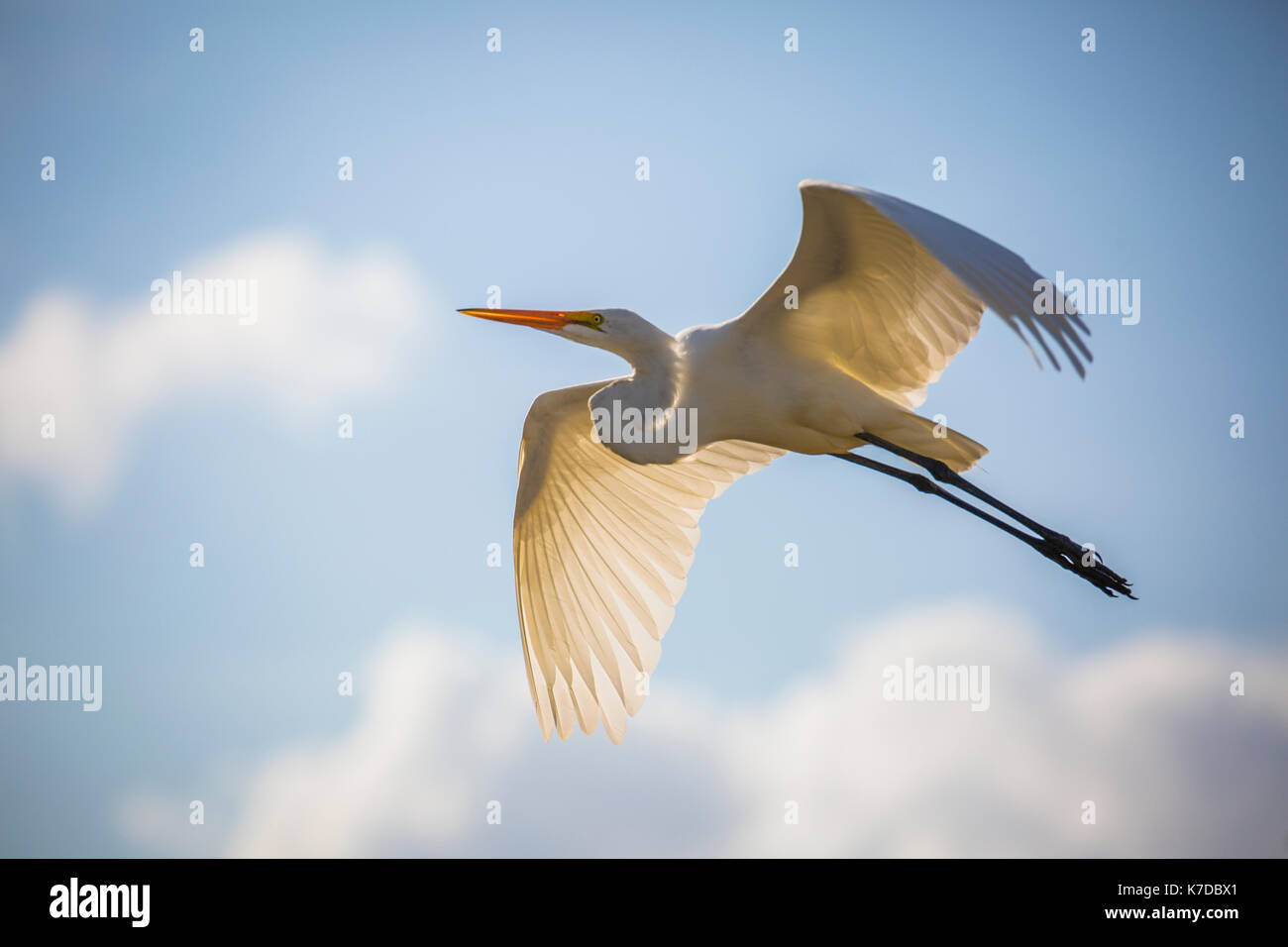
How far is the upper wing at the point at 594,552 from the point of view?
22.5 ft

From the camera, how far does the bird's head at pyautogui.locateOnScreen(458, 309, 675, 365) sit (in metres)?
6.22

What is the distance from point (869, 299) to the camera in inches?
246

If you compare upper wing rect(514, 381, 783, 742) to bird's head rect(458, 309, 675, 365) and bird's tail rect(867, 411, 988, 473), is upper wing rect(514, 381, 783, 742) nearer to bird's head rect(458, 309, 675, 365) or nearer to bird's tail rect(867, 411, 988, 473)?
bird's head rect(458, 309, 675, 365)

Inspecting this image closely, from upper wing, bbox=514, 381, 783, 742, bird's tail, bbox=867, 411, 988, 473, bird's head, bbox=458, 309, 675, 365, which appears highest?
bird's head, bbox=458, 309, 675, 365

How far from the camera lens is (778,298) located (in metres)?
6.17

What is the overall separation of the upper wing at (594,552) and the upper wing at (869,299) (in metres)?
1.06

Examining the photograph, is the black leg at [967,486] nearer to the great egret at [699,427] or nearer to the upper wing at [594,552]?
the great egret at [699,427]

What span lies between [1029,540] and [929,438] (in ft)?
3.90

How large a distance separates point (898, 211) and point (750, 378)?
1554mm

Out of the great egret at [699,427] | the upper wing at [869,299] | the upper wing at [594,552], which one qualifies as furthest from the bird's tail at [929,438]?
the upper wing at [594,552]

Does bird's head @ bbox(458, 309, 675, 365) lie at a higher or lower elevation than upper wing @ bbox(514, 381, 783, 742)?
higher

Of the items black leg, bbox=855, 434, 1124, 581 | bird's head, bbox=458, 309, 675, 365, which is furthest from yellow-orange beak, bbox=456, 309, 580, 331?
black leg, bbox=855, 434, 1124, 581

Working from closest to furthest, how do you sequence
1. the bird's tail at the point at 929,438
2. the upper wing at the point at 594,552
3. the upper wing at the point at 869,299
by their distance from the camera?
the upper wing at the point at 869,299, the bird's tail at the point at 929,438, the upper wing at the point at 594,552
